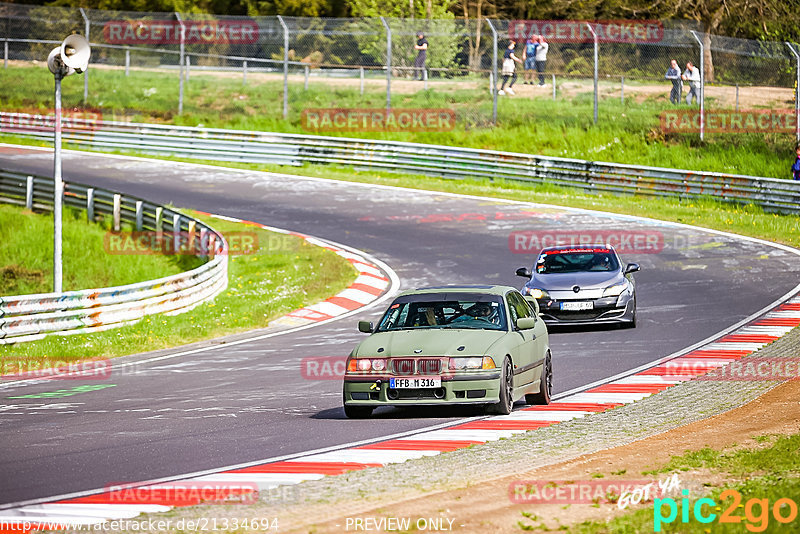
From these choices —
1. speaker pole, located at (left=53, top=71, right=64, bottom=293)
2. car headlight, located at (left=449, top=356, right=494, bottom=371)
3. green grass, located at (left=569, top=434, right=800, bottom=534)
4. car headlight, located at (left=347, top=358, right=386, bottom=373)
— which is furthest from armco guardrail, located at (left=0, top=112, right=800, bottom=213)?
green grass, located at (left=569, top=434, right=800, bottom=534)

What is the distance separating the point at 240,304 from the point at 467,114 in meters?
19.0

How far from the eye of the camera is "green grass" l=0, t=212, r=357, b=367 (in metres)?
18.8

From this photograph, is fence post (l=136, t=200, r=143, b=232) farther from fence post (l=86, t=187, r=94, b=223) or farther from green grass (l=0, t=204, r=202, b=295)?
fence post (l=86, t=187, r=94, b=223)

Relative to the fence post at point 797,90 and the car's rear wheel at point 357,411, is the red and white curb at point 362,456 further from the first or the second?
the fence post at point 797,90

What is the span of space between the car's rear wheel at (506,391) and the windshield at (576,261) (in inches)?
302

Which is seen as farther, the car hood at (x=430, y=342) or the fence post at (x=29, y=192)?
the fence post at (x=29, y=192)

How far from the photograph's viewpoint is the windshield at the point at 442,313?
12695mm

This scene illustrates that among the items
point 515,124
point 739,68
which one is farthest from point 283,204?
point 739,68

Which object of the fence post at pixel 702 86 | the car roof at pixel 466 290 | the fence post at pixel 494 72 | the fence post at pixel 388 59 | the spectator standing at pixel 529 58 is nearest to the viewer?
the car roof at pixel 466 290

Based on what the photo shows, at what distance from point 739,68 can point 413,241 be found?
11852 mm

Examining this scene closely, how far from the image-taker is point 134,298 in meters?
20.5

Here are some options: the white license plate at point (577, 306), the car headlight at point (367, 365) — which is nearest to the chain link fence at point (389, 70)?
the white license plate at point (577, 306)

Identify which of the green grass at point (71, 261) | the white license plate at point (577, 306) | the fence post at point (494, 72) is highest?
the fence post at point (494, 72)

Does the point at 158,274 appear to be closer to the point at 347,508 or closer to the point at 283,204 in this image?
the point at 283,204
